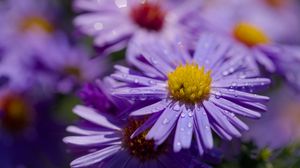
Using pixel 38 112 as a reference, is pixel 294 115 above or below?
below

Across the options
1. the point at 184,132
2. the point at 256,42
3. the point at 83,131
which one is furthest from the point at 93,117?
the point at 256,42

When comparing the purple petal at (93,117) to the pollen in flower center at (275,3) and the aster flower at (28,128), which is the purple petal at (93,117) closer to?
the aster flower at (28,128)

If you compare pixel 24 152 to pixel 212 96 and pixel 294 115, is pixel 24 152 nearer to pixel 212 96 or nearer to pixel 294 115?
pixel 212 96

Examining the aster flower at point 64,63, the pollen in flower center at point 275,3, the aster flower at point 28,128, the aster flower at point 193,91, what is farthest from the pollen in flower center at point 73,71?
the pollen in flower center at point 275,3

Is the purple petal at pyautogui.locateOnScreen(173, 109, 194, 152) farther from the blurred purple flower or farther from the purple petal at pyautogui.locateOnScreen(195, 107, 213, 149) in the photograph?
the blurred purple flower

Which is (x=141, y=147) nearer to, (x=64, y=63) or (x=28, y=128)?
(x=64, y=63)

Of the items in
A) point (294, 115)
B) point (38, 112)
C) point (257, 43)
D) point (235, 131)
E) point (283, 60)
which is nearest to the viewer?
point (235, 131)

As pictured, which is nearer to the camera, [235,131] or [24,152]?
[235,131]

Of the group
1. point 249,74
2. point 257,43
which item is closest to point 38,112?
point 257,43
